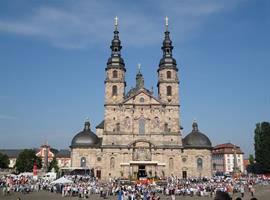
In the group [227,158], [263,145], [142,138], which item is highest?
[142,138]

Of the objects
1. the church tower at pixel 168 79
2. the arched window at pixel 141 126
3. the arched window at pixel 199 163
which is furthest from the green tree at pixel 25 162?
the arched window at pixel 199 163

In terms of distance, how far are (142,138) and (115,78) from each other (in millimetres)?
11078

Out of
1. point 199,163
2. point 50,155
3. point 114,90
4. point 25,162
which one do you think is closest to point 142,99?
point 114,90

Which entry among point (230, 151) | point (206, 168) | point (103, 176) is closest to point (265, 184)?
point (206, 168)

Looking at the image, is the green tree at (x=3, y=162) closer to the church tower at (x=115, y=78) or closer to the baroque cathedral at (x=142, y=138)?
the baroque cathedral at (x=142, y=138)

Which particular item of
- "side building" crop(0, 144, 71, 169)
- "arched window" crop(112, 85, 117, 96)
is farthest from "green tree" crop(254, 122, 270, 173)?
"side building" crop(0, 144, 71, 169)

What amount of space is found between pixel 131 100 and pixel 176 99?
761 cm

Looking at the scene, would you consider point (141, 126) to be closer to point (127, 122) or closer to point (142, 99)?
point (127, 122)

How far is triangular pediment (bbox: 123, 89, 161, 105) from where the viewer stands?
5812 cm

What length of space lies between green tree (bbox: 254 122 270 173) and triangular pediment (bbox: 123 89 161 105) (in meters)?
21.0

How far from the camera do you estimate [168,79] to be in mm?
59781

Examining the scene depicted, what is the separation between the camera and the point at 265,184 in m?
46.0

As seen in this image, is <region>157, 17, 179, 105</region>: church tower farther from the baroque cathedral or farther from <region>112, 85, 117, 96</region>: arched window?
<region>112, 85, 117, 96</region>: arched window

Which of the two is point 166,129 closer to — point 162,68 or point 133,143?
point 133,143
